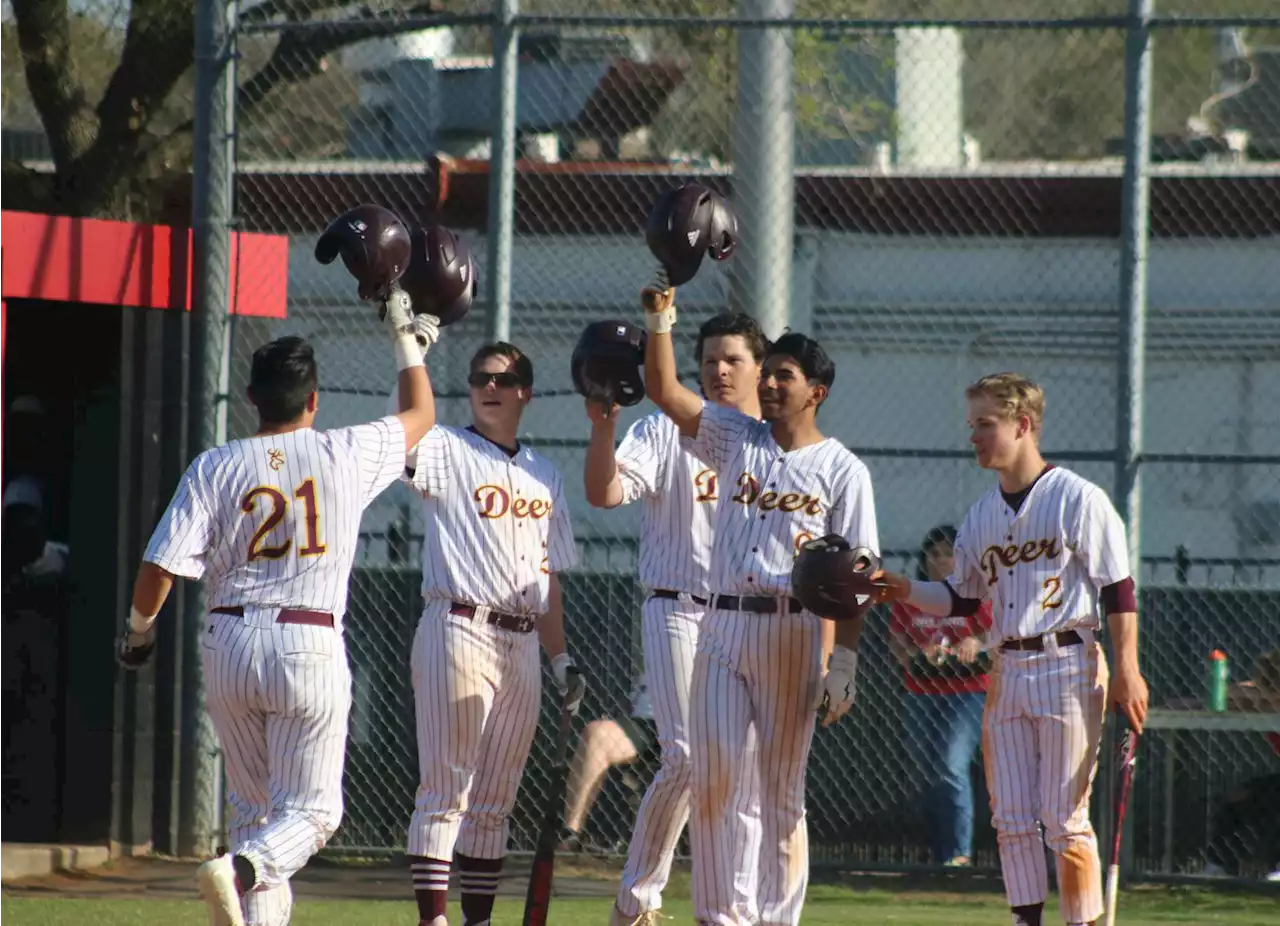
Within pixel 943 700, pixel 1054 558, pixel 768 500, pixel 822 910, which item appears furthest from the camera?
pixel 943 700

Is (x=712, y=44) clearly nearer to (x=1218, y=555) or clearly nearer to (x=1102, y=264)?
(x=1102, y=264)

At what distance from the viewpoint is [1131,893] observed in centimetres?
866

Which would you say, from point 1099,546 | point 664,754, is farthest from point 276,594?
point 1099,546

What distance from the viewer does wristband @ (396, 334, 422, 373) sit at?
5953 millimetres

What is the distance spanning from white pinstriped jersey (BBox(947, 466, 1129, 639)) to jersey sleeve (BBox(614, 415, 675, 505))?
120 centimetres

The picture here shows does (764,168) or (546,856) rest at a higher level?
(764,168)

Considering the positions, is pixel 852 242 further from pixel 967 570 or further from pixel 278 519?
pixel 278 519

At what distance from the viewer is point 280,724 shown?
5621mm

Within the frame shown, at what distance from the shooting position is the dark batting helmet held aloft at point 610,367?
6.20m

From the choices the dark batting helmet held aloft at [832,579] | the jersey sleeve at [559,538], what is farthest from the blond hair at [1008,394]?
the jersey sleeve at [559,538]

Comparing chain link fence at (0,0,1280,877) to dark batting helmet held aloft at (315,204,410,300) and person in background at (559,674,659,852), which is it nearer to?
person in background at (559,674,659,852)

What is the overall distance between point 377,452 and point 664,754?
1.55m

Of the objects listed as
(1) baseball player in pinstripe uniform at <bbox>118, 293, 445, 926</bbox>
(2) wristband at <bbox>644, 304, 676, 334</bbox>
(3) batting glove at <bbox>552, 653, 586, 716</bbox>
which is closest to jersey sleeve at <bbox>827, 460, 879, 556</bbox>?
(2) wristband at <bbox>644, 304, 676, 334</bbox>

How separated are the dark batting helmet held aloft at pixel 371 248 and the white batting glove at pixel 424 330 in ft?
0.49
